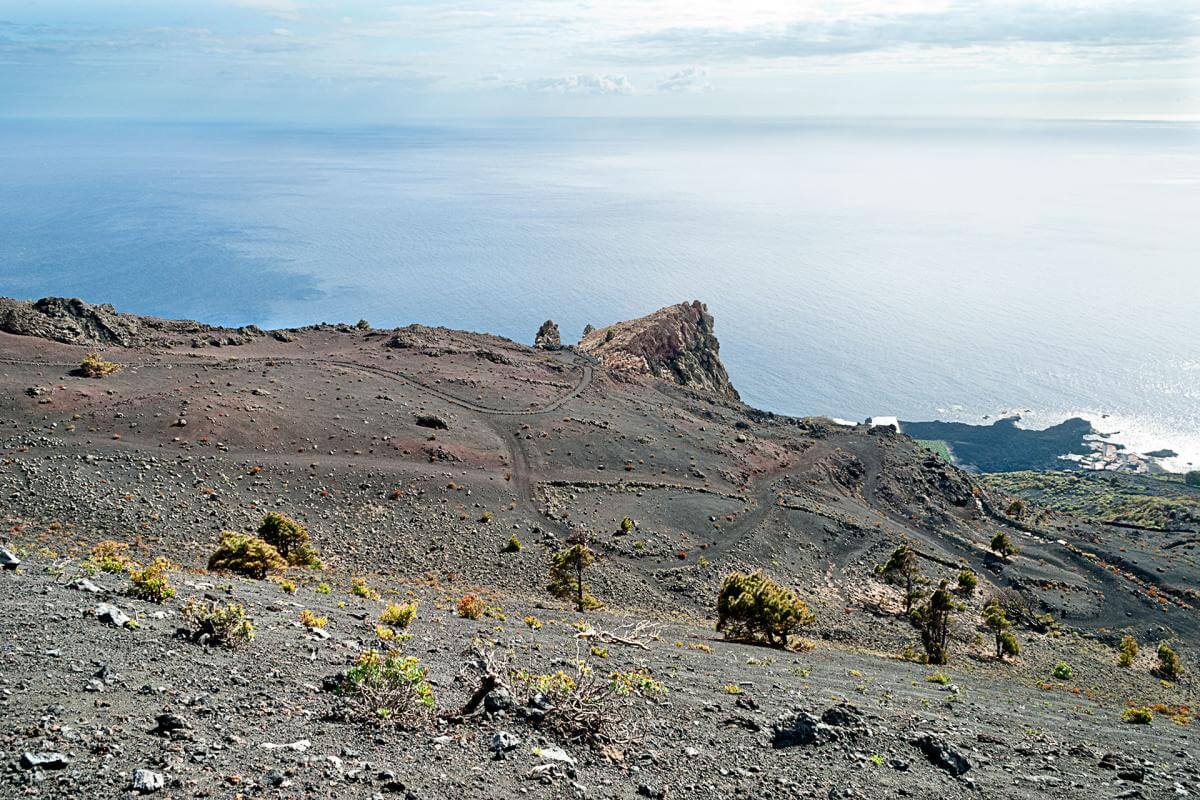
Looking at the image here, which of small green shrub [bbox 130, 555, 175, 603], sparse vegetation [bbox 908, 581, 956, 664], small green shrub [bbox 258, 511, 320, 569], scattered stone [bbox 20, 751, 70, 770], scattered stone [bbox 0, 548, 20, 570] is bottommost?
sparse vegetation [bbox 908, 581, 956, 664]

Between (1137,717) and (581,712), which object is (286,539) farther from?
(1137,717)

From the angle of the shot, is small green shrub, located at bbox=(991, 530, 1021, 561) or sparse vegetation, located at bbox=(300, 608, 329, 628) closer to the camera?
sparse vegetation, located at bbox=(300, 608, 329, 628)

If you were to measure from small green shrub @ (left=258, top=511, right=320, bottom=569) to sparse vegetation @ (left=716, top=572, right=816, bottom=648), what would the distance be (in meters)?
18.7

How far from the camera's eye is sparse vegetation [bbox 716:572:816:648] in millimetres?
32812

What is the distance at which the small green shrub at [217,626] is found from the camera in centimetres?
1661

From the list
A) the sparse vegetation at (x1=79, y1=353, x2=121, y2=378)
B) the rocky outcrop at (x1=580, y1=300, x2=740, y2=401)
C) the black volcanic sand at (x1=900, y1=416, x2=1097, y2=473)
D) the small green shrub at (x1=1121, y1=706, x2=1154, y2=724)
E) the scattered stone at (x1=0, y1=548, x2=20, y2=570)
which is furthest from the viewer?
the black volcanic sand at (x1=900, y1=416, x2=1097, y2=473)

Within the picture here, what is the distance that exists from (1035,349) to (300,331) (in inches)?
7145

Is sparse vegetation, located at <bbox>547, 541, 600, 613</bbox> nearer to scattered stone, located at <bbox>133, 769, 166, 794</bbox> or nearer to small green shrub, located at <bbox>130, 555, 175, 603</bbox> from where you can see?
small green shrub, located at <bbox>130, 555, 175, 603</bbox>

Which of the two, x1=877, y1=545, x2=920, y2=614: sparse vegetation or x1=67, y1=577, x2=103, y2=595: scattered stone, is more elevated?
x1=67, y1=577, x2=103, y2=595: scattered stone

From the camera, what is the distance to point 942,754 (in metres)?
17.8

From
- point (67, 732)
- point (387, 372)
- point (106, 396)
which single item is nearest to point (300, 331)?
point (387, 372)

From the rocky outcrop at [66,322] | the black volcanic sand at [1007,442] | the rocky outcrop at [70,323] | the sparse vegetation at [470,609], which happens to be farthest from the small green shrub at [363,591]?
the black volcanic sand at [1007,442]

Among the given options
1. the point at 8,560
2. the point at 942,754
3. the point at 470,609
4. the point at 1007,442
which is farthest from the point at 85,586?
the point at 1007,442

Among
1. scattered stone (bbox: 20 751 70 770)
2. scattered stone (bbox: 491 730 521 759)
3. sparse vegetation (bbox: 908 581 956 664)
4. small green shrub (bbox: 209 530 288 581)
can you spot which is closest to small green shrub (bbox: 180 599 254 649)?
scattered stone (bbox: 20 751 70 770)
